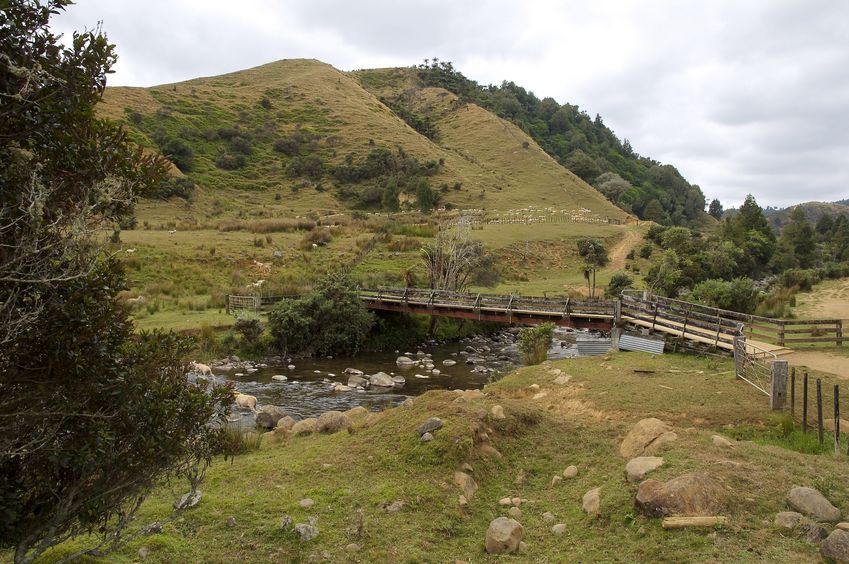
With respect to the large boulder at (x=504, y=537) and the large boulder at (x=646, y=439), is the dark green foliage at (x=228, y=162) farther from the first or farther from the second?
the large boulder at (x=504, y=537)

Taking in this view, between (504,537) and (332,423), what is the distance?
23.2 feet

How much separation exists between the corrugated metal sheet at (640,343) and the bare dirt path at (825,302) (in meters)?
13.9

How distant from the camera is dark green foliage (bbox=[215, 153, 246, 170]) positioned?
92500mm

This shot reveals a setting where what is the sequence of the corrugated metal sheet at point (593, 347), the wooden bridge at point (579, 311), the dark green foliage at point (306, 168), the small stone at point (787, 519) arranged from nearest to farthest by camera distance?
the small stone at point (787, 519) < the wooden bridge at point (579, 311) < the corrugated metal sheet at point (593, 347) < the dark green foliage at point (306, 168)

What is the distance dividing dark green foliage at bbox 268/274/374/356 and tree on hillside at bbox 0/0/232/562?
23.4m

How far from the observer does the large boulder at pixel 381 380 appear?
2327cm

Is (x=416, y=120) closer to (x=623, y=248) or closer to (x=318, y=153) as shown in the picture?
(x=318, y=153)

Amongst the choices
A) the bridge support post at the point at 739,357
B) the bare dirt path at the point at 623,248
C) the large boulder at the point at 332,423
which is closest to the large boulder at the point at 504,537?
the large boulder at the point at 332,423

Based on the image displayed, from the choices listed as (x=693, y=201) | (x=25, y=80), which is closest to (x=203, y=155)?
(x=25, y=80)

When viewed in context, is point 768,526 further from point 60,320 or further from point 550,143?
point 550,143

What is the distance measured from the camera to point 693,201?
507ft

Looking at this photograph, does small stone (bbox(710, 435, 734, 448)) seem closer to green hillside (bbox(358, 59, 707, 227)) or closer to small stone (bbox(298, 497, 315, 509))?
small stone (bbox(298, 497, 315, 509))

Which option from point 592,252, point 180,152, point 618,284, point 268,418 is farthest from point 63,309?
point 180,152

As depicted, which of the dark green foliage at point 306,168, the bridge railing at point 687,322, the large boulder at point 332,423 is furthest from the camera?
the dark green foliage at point 306,168
